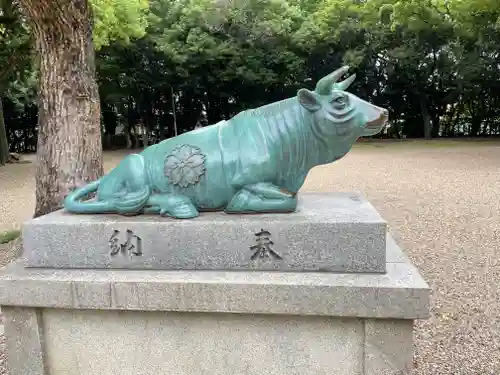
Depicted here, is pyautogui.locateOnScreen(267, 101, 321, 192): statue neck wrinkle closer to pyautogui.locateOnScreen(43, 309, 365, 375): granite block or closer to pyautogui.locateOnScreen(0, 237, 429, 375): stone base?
pyautogui.locateOnScreen(0, 237, 429, 375): stone base

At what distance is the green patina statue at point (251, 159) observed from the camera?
249 cm

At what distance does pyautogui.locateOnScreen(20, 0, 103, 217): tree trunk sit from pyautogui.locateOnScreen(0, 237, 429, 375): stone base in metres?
2.31

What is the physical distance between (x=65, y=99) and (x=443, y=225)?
5.37m

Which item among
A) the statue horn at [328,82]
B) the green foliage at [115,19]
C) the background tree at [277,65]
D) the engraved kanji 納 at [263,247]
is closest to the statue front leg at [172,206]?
the engraved kanji 納 at [263,247]

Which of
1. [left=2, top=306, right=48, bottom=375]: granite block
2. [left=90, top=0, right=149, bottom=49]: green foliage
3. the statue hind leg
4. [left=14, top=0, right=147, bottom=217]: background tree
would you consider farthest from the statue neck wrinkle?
[left=90, top=0, right=149, bottom=49]: green foliage

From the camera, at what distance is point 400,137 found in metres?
25.7

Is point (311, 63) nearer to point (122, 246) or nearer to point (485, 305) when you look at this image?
point (485, 305)

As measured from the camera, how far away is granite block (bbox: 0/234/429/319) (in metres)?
2.23

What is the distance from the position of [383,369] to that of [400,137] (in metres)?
24.8

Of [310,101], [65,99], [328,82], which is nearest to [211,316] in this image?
[310,101]

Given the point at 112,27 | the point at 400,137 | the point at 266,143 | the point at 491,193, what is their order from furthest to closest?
the point at 400,137 < the point at 112,27 < the point at 491,193 < the point at 266,143

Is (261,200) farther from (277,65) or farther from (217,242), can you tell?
(277,65)

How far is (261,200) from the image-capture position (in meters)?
2.49

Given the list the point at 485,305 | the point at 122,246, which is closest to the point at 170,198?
the point at 122,246
